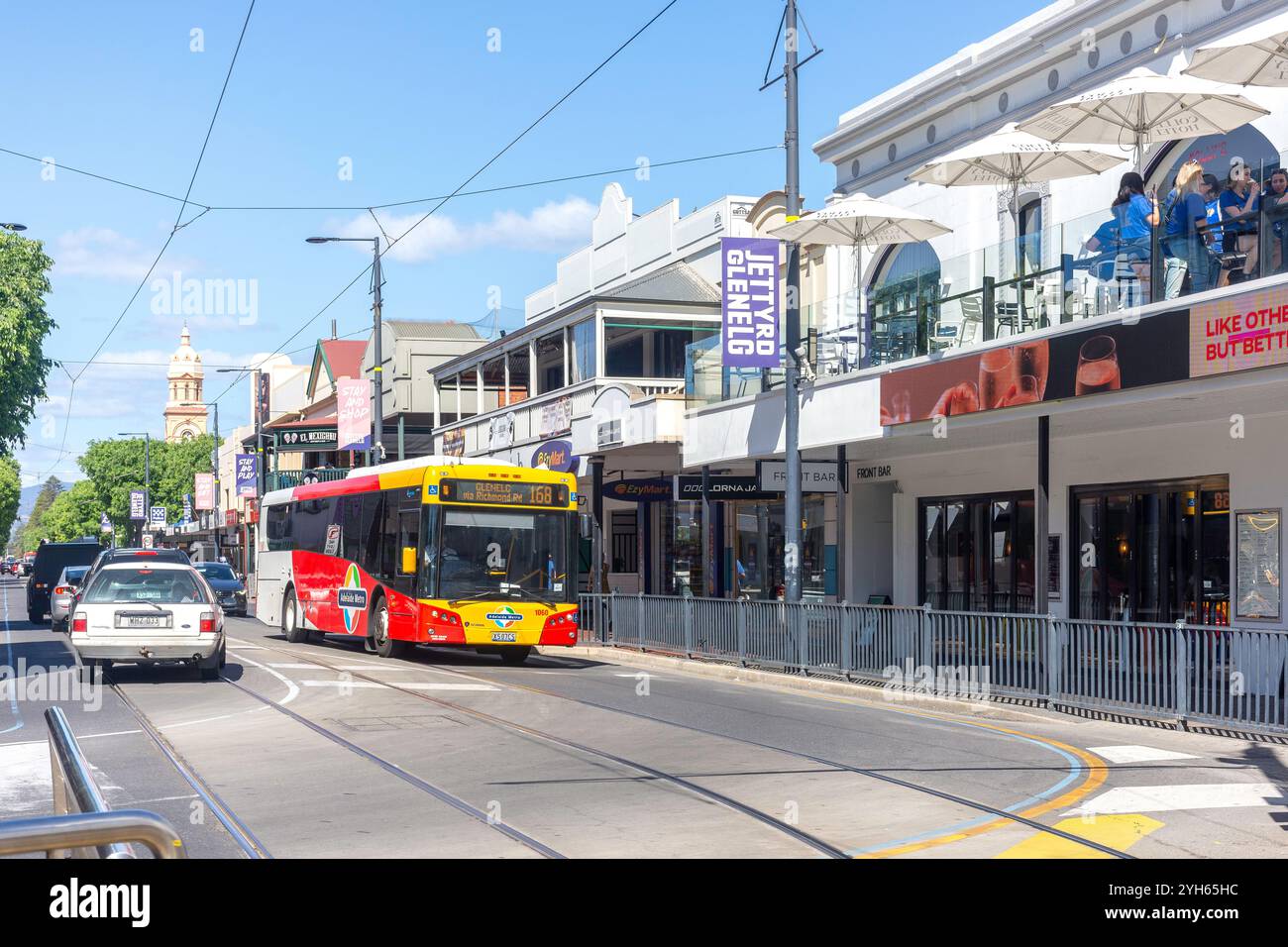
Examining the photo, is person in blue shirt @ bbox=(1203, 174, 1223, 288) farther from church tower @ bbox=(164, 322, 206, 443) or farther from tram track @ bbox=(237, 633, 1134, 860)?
church tower @ bbox=(164, 322, 206, 443)

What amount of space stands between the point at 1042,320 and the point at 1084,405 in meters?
1.38

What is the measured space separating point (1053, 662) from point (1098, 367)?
3.62m

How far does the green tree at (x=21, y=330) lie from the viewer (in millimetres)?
33250

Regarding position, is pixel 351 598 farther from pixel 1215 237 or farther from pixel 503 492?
pixel 1215 237

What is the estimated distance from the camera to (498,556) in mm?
23094

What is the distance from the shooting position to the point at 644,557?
38906 millimetres

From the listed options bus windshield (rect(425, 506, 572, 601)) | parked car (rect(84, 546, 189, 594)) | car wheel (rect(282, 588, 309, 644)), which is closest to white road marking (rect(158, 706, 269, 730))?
bus windshield (rect(425, 506, 572, 601))

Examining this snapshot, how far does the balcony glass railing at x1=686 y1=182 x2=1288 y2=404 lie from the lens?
15.6 meters

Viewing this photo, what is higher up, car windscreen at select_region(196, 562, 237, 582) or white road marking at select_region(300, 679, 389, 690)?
car windscreen at select_region(196, 562, 237, 582)

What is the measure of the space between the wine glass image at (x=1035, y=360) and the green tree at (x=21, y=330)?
24323 millimetres

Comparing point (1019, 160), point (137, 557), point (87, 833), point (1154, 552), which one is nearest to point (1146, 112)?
point (1019, 160)

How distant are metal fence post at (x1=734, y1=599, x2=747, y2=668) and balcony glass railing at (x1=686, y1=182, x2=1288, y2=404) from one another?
428 cm
